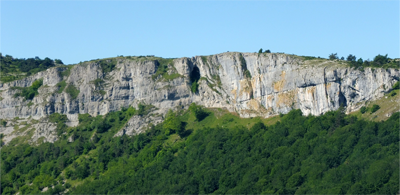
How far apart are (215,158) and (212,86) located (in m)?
28.9

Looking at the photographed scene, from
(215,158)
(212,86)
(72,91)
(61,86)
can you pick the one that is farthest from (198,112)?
(61,86)

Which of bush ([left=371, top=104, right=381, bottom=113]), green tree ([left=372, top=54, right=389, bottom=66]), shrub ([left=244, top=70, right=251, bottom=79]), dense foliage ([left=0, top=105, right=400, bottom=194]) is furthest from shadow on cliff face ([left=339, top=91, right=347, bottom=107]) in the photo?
shrub ([left=244, top=70, right=251, bottom=79])

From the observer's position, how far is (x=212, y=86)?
159500 millimetres

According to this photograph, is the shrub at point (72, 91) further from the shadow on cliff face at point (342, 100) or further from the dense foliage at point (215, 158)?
the shadow on cliff face at point (342, 100)

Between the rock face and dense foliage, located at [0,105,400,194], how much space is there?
384 centimetres

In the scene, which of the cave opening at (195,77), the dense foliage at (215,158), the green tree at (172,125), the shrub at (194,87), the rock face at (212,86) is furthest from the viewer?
the cave opening at (195,77)

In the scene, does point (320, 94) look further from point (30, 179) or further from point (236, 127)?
point (30, 179)

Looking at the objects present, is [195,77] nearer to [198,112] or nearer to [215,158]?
[198,112]

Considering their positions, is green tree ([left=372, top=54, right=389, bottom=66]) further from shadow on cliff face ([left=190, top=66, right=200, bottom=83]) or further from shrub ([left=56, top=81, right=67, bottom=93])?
shrub ([left=56, top=81, right=67, bottom=93])

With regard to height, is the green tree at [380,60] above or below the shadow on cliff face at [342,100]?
above

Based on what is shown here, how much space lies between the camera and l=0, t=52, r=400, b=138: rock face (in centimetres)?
13925

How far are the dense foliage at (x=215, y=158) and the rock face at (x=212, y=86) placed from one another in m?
3.84

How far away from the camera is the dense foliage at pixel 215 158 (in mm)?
114625

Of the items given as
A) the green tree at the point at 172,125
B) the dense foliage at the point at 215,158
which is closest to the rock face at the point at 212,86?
the dense foliage at the point at 215,158
